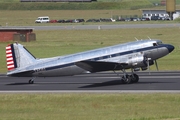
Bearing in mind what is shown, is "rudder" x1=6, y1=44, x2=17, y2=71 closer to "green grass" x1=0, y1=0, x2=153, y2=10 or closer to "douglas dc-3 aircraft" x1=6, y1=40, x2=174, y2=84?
"douglas dc-3 aircraft" x1=6, y1=40, x2=174, y2=84

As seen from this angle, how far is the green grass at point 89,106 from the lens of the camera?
26.1 m

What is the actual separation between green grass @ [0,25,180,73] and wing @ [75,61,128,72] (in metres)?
12.7

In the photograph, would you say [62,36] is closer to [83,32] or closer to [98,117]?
[83,32]

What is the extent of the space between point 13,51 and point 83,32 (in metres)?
59.7

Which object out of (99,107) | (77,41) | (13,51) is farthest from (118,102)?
(77,41)

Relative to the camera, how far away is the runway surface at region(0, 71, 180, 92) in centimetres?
3616

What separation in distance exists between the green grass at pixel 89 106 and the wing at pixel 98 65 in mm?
4373

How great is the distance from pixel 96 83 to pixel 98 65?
8.26 ft

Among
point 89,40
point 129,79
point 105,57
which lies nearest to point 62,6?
point 89,40

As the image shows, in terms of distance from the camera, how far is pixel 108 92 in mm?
33688

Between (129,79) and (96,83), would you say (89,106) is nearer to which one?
(129,79)

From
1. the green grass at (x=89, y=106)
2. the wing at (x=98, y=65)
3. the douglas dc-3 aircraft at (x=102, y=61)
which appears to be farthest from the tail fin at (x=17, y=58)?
the green grass at (x=89, y=106)

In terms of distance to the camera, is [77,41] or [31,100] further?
[77,41]

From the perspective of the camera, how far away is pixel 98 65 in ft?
121
